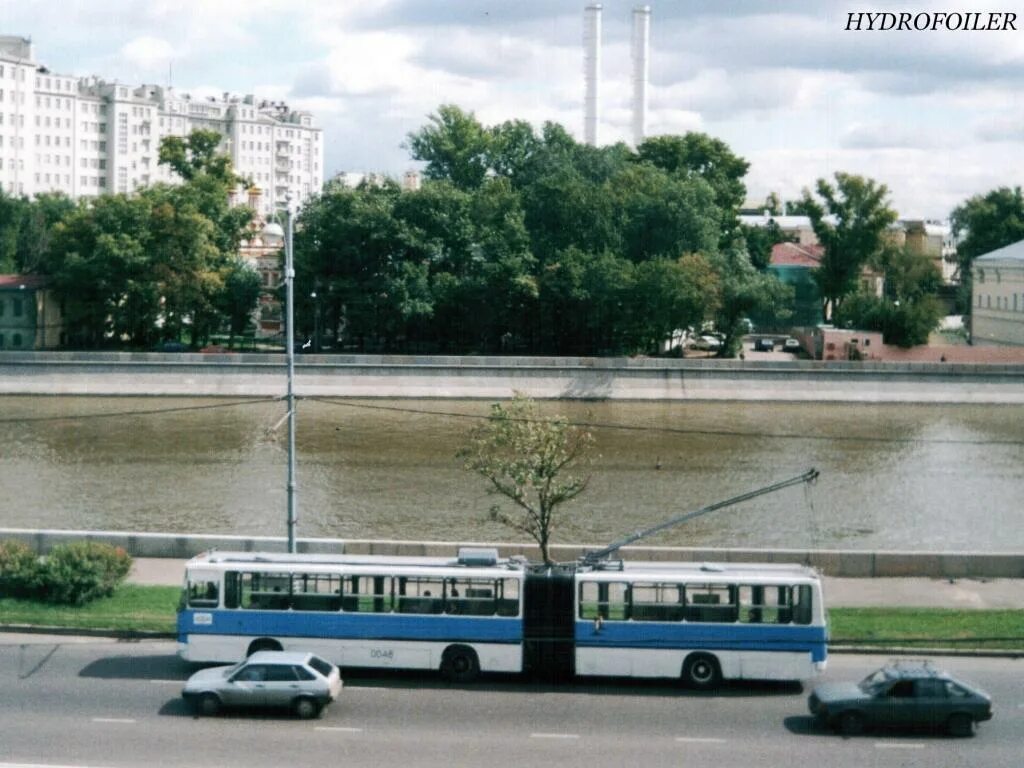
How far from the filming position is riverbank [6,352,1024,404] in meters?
63.9

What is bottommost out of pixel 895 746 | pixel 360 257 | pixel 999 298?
pixel 895 746

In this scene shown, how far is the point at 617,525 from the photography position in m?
33.9

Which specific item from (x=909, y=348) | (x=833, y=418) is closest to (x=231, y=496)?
(x=833, y=418)

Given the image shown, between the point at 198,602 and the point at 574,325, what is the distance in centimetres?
5281

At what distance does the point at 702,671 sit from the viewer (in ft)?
63.6

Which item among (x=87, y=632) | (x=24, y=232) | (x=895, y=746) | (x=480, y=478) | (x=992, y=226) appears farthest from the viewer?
(x=992, y=226)

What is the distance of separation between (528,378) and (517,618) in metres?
45.4

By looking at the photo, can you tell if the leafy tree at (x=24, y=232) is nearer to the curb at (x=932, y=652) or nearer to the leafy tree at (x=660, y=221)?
the leafy tree at (x=660, y=221)

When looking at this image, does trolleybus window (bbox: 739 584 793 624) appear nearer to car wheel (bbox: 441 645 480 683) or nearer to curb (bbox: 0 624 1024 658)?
curb (bbox: 0 624 1024 658)

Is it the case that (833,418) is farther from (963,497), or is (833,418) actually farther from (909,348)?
(963,497)

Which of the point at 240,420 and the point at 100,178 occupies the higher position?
the point at 100,178

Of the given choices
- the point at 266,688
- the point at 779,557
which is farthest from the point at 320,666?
the point at 779,557

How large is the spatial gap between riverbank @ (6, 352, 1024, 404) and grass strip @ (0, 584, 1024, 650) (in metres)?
40.4

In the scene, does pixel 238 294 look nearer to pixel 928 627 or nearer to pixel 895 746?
pixel 928 627
